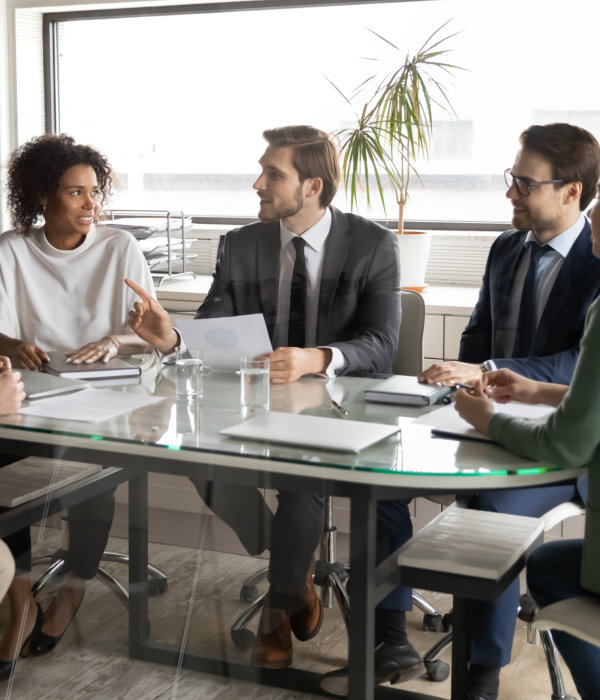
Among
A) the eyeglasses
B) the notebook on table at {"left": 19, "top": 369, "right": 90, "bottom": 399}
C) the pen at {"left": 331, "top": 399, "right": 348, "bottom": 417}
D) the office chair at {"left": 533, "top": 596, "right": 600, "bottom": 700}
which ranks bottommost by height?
the office chair at {"left": 533, "top": 596, "right": 600, "bottom": 700}

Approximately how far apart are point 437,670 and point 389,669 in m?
0.10

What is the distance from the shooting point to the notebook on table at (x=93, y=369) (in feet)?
6.06

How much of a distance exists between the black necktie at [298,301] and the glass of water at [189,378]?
349mm

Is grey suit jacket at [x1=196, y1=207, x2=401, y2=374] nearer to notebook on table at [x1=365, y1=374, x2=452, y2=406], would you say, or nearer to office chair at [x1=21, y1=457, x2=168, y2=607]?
notebook on table at [x1=365, y1=374, x2=452, y2=406]

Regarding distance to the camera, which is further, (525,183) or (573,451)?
(525,183)

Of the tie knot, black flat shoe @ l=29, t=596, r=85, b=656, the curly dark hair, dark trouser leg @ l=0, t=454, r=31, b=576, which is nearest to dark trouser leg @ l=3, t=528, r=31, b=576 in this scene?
dark trouser leg @ l=0, t=454, r=31, b=576

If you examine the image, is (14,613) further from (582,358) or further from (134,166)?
(134,166)

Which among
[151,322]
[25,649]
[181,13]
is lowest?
[25,649]

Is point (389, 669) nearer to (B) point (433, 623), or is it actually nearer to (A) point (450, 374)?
(B) point (433, 623)

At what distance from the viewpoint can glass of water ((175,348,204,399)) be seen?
5.62ft

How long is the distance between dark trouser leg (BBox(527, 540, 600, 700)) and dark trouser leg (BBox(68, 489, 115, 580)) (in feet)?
2.36

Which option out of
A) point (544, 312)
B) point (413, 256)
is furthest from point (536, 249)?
point (413, 256)

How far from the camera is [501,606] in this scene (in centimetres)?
141

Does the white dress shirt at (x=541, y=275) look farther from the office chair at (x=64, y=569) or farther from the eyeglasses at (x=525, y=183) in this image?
the office chair at (x=64, y=569)
